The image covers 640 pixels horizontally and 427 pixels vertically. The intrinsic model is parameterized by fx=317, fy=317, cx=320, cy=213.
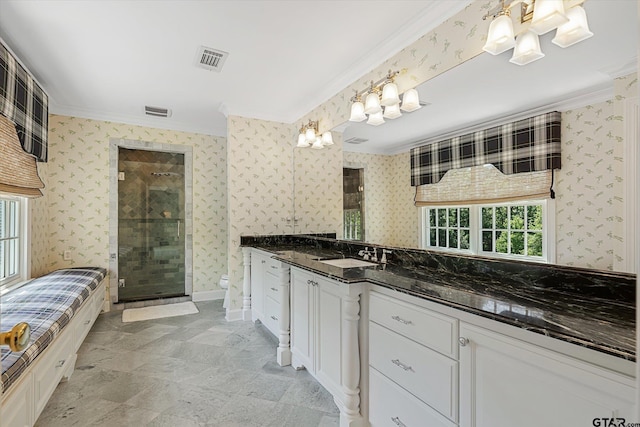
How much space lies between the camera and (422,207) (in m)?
1.88

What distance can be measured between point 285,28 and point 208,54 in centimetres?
71

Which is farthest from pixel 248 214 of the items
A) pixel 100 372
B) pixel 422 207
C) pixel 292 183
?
pixel 422 207

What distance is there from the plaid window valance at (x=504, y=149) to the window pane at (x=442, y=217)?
0.58 ft

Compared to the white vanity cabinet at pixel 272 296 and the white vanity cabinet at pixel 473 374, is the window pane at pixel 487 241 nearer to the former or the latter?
the white vanity cabinet at pixel 473 374

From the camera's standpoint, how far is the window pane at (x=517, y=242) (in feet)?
4.64

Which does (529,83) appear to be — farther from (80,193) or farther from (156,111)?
(80,193)

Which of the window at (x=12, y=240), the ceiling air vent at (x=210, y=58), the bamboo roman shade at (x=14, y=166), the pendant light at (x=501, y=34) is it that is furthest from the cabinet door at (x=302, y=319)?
the window at (x=12, y=240)

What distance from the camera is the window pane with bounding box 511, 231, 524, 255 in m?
A: 1.42

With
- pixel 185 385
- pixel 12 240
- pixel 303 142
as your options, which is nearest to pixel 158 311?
pixel 12 240

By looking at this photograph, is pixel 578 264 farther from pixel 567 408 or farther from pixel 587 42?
pixel 587 42

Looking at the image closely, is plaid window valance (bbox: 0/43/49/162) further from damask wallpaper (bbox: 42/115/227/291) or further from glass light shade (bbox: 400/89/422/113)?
glass light shade (bbox: 400/89/422/113)

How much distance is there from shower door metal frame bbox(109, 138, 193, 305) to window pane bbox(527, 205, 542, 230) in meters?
3.95

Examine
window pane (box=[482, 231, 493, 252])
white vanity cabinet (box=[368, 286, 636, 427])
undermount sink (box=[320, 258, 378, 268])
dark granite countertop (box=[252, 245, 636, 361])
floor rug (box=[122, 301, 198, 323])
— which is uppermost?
window pane (box=[482, 231, 493, 252])

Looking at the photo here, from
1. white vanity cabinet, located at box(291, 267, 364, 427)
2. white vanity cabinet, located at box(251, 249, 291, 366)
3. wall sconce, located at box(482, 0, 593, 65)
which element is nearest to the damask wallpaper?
white vanity cabinet, located at box(251, 249, 291, 366)
